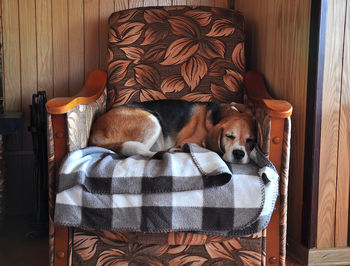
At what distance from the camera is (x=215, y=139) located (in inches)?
73.0

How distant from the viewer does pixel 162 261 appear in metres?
1.50

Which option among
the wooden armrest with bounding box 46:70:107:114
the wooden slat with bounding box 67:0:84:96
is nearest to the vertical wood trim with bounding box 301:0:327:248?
the wooden armrest with bounding box 46:70:107:114

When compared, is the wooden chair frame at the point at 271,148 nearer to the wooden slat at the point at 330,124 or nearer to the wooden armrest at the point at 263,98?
the wooden armrest at the point at 263,98

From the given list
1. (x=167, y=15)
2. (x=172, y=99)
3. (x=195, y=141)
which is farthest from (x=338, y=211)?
(x=167, y=15)

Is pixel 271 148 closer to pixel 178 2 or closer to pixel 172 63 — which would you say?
pixel 172 63

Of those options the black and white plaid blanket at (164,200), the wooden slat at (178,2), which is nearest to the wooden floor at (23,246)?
the black and white plaid blanket at (164,200)

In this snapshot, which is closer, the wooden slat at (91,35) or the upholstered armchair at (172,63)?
the upholstered armchair at (172,63)

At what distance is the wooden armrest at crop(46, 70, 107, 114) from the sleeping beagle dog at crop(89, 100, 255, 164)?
→ 144mm

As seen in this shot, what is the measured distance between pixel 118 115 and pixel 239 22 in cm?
92

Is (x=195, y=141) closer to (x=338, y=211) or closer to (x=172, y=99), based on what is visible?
(x=172, y=99)

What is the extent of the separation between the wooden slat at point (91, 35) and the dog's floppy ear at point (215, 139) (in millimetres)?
1011

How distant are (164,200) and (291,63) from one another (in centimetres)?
96

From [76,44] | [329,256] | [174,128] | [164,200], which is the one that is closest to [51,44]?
[76,44]

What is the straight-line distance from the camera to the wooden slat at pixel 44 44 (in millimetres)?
2377
